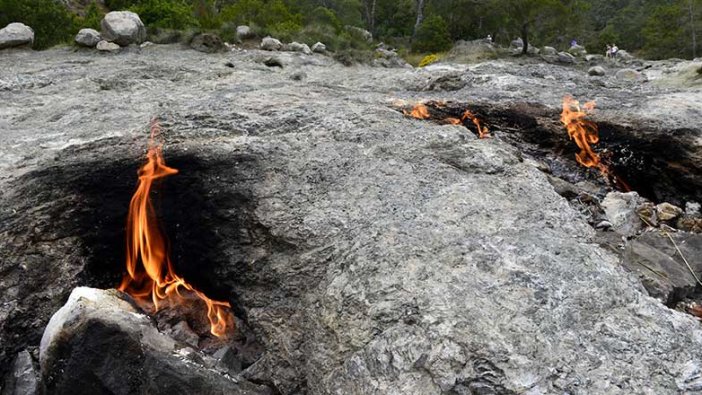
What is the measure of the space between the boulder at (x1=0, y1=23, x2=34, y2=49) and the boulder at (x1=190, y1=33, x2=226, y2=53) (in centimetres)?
360

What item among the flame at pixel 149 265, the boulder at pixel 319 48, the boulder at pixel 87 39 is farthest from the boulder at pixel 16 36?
the flame at pixel 149 265

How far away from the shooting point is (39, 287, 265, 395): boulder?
3090 mm

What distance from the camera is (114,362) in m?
3.12

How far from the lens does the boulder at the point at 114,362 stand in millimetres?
3090

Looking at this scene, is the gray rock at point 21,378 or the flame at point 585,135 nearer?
the gray rock at point 21,378

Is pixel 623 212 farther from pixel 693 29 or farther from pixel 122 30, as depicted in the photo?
pixel 693 29

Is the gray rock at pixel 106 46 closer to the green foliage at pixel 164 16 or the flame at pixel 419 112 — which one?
the green foliage at pixel 164 16

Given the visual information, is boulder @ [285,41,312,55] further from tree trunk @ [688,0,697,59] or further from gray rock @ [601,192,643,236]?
tree trunk @ [688,0,697,59]

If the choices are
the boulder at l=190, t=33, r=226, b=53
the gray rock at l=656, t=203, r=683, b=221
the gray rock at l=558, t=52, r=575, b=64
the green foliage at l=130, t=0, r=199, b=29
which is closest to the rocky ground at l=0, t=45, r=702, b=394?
the gray rock at l=656, t=203, r=683, b=221

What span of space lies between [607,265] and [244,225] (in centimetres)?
273

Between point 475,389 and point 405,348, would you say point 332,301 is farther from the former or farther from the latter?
point 475,389

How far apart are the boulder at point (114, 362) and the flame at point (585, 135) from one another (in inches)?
200

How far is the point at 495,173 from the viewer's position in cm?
464

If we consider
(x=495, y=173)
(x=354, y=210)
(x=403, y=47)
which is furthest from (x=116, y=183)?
(x=403, y=47)
